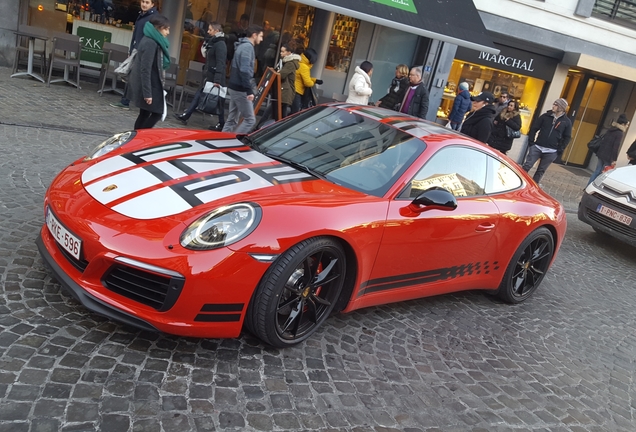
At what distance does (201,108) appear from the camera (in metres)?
9.73

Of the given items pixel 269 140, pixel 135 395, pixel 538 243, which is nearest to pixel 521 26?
pixel 538 243

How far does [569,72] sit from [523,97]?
1.85 m

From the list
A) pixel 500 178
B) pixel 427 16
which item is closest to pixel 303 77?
pixel 427 16

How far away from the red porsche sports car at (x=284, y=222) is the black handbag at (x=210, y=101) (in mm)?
5135

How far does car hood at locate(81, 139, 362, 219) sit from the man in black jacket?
7748mm

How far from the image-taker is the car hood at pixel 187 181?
3277 mm

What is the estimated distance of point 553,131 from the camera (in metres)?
10.3

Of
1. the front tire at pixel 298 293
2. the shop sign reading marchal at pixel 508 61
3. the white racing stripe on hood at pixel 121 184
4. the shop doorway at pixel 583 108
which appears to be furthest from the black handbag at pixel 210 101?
the shop doorway at pixel 583 108

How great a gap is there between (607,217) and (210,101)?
21.4 feet

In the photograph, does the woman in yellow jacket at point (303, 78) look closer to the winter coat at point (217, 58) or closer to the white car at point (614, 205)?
the winter coat at point (217, 58)

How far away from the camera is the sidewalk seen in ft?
26.7

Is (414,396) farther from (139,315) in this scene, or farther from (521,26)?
(521,26)

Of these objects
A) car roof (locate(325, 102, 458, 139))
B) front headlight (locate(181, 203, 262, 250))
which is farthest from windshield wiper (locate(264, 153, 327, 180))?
car roof (locate(325, 102, 458, 139))

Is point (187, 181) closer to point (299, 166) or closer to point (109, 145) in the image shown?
point (299, 166)
